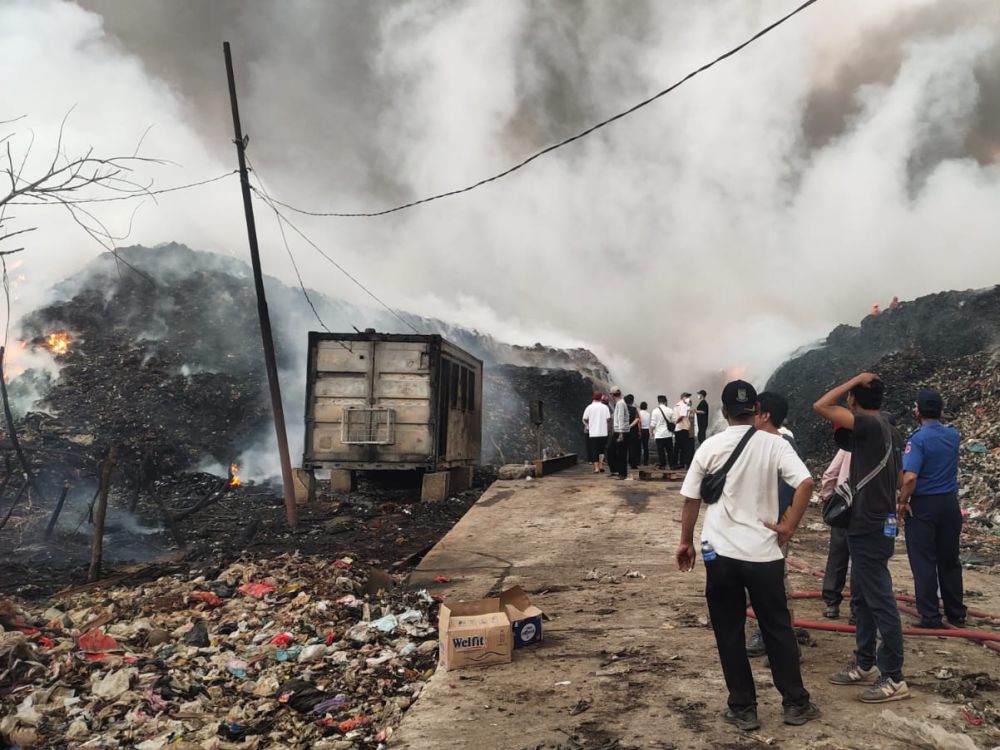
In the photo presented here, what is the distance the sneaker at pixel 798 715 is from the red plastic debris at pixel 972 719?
2.35 feet

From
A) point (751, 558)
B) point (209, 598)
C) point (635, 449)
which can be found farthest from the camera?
point (635, 449)

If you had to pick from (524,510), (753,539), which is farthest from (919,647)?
(524,510)

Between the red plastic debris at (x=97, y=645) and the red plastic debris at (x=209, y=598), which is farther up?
the red plastic debris at (x=209, y=598)

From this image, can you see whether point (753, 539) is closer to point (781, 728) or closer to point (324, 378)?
point (781, 728)

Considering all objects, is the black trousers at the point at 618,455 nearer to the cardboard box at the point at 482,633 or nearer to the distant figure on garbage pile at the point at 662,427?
the distant figure on garbage pile at the point at 662,427

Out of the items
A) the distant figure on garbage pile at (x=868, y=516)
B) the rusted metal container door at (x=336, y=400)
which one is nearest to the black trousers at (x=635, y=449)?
the rusted metal container door at (x=336, y=400)

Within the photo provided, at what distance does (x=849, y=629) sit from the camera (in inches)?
174

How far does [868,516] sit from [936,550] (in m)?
1.60

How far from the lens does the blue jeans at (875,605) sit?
11.2 ft

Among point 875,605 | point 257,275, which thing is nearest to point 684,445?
point 257,275

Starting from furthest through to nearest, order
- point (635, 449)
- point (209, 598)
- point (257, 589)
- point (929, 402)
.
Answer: point (635, 449), point (257, 589), point (209, 598), point (929, 402)

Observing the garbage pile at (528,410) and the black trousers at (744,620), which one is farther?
the garbage pile at (528,410)

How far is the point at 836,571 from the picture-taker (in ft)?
16.4

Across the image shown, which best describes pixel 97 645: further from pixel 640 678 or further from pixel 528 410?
pixel 528 410
